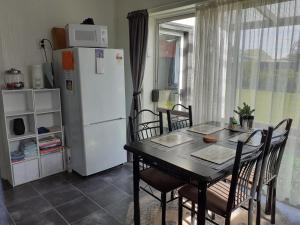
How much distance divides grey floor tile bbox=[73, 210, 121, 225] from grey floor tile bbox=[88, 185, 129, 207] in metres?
0.16

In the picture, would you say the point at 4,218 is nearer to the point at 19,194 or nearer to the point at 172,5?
the point at 19,194

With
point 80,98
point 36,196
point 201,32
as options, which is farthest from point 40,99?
point 201,32

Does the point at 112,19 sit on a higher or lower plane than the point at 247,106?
higher

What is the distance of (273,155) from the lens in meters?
1.92

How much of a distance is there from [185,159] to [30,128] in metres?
2.35

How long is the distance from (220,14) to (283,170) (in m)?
1.77

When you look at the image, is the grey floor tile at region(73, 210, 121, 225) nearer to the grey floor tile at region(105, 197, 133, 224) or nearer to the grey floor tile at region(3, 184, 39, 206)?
the grey floor tile at region(105, 197, 133, 224)

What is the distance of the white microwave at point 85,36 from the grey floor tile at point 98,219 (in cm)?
199

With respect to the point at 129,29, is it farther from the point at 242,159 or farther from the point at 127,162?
the point at 242,159

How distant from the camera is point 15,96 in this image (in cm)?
301

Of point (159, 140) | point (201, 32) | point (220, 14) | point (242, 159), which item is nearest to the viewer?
point (242, 159)

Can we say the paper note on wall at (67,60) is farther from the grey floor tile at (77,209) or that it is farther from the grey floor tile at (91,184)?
the grey floor tile at (77,209)

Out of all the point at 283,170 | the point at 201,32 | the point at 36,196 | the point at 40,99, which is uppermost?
the point at 201,32

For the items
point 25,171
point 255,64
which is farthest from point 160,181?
point 25,171
